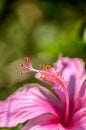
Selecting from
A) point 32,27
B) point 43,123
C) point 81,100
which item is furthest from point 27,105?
point 32,27

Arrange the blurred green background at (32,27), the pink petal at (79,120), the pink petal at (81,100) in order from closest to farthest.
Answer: the pink petal at (79,120) < the pink petal at (81,100) < the blurred green background at (32,27)

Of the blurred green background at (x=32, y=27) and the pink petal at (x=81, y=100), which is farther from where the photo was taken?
the blurred green background at (x=32, y=27)

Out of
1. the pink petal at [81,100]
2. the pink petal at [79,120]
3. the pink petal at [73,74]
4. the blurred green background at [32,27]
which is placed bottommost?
the pink petal at [79,120]

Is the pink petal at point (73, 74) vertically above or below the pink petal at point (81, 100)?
above

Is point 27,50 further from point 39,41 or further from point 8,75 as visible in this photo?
point 8,75

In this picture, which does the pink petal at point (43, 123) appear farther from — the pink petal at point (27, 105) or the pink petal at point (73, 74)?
the pink petal at point (73, 74)

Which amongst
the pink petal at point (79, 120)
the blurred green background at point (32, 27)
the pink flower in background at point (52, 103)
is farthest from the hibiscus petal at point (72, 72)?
the blurred green background at point (32, 27)

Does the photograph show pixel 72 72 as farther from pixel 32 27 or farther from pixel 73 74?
pixel 32 27

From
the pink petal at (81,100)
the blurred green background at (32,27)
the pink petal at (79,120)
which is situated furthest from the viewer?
the blurred green background at (32,27)
